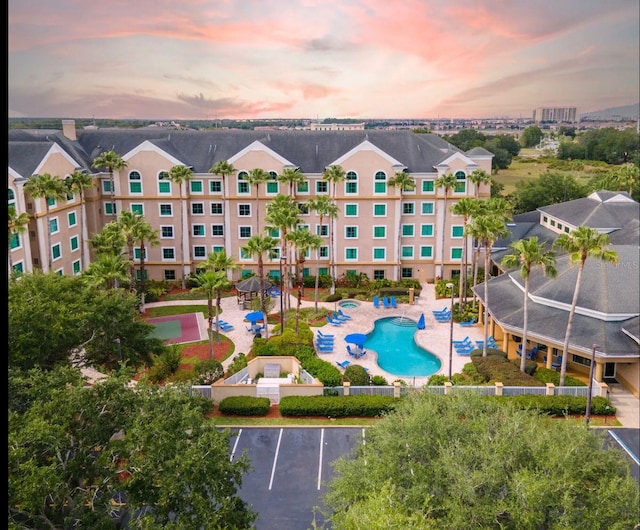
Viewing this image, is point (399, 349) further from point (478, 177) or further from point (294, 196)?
point (294, 196)

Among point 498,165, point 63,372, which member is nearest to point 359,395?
point 63,372

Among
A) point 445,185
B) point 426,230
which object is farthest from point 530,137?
point 445,185

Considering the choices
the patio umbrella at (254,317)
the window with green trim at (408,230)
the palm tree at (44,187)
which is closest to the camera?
the palm tree at (44,187)

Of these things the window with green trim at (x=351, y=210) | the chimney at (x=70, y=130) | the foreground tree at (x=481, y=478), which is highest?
the chimney at (x=70, y=130)

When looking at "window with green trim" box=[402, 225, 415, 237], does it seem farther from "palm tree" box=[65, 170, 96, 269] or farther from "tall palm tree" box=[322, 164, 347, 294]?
"palm tree" box=[65, 170, 96, 269]

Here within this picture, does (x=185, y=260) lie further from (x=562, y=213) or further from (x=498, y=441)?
(x=498, y=441)

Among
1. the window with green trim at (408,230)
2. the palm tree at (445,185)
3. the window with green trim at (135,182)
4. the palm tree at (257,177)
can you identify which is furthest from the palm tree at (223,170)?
the palm tree at (445,185)

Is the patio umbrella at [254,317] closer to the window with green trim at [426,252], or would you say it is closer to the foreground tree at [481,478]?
the window with green trim at [426,252]
